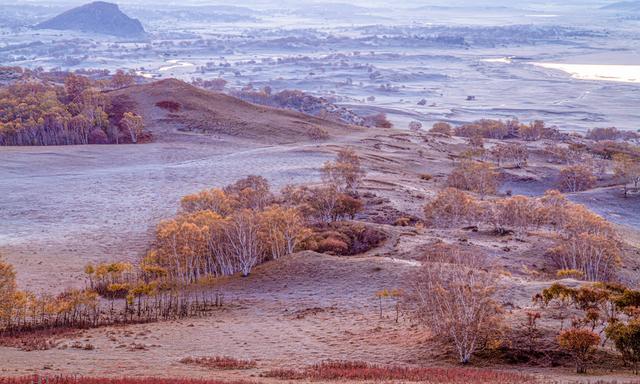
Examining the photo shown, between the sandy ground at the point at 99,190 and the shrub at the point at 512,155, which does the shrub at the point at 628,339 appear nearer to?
the sandy ground at the point at 99,190

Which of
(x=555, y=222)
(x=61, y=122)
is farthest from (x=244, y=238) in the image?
(x=61, y=122)

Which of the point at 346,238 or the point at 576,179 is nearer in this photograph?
the point at 346,238

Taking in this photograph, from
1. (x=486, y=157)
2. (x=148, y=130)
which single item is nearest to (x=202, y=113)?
(x=148, y=130)

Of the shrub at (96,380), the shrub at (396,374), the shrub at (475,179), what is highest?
the shrub at (96,380)

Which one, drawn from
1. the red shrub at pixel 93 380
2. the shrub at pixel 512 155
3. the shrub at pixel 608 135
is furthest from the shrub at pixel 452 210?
the shrub at pixel 608 135

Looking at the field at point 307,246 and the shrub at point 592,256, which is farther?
the shrub at point 592,256

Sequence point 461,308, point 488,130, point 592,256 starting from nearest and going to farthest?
point 461,308
point 592,256
point 488,130

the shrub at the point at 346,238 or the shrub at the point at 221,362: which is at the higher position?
the shrub at the point at 221,362

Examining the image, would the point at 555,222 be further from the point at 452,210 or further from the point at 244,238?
the point at 244,238

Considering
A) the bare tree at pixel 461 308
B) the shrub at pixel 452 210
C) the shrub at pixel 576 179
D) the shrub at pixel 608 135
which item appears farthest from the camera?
the shrub at pixel 608 135

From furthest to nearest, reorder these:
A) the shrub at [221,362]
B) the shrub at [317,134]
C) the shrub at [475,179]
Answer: the shrub at [317,134] < the shrub at [475,179] < the shrub at [221,362]

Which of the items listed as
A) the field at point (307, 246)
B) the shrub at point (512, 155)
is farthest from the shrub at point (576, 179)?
the shrub at point (512, 155)

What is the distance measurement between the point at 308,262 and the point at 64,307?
12608mm

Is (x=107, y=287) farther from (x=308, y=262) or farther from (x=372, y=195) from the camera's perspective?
(x=372, y=195)
